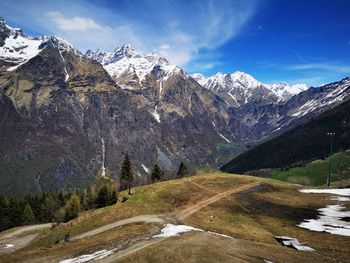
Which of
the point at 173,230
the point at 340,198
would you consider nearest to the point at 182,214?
the point at 173,230

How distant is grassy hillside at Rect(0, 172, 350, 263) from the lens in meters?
44.7

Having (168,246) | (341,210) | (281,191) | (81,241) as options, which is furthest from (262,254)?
(281,191)

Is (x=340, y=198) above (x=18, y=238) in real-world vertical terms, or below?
above

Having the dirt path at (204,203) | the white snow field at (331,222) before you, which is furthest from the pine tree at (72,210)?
Answer: the white snow field at (331,222)

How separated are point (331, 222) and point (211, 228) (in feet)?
72.2

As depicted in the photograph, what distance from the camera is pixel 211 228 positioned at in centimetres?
6488

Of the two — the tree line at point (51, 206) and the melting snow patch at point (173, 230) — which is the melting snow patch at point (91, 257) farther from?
the tree line at point (51, 206)

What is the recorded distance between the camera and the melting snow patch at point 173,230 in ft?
187

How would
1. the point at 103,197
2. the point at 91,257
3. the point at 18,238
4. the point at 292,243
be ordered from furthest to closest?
1. the point at 18,238
2. the point at 103,197
3. the point at 292,243
4. the point at 91,257

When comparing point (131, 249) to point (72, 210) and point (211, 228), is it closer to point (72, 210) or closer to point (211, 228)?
point (211, 228)

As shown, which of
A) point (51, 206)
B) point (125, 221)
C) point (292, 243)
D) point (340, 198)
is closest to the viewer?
point (292, 243)

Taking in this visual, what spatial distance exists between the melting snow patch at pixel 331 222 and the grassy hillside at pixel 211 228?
2.12 meters

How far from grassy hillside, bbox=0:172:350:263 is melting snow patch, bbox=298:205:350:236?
212cm

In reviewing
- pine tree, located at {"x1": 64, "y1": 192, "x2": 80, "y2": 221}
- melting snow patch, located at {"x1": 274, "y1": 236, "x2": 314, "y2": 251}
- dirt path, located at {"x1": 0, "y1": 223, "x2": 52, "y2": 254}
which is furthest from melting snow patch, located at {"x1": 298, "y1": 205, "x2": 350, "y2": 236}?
pine tree, located at {"x1": 64, "y1": 192, "x2": 80, "y2": 221}
